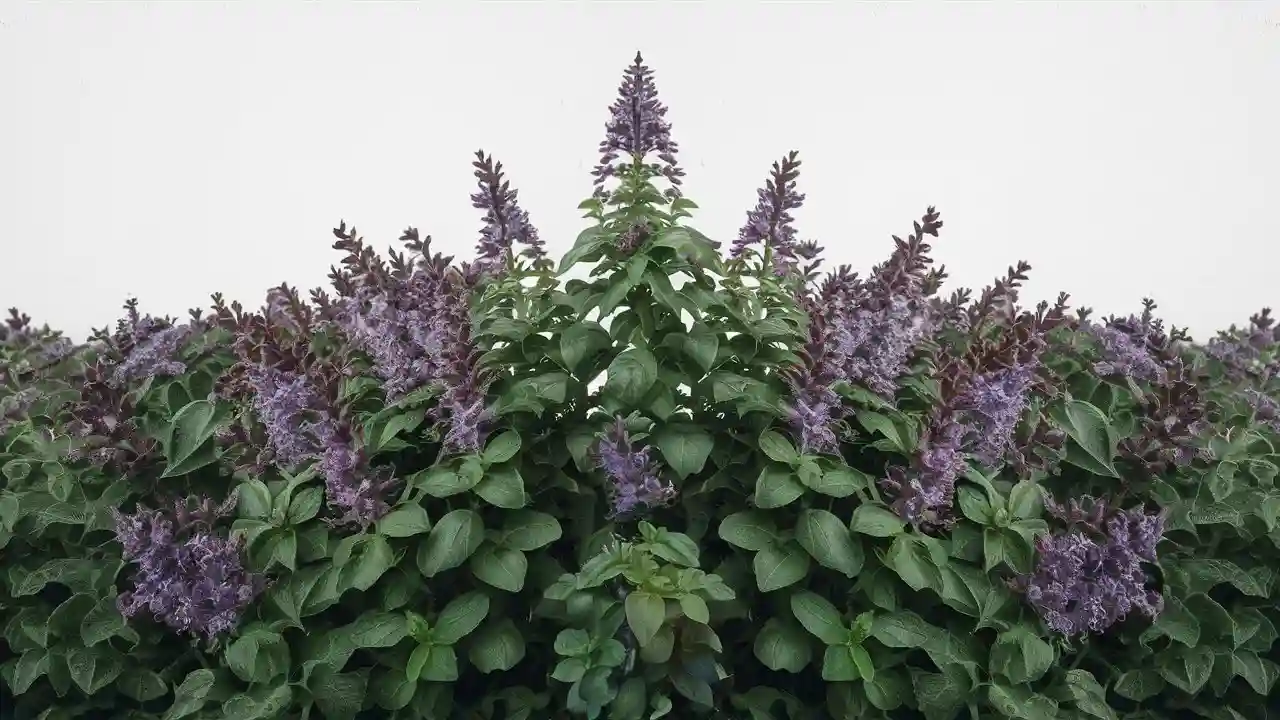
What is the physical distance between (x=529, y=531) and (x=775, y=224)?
1065mm

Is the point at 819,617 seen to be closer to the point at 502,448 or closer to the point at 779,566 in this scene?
the point at 779,566

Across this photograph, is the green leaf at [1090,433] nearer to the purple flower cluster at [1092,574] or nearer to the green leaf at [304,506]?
the purple flower cluster at [1092,574]

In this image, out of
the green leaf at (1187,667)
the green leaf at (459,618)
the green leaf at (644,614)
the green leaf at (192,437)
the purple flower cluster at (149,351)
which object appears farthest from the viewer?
the purple flower cluster at (149,351)

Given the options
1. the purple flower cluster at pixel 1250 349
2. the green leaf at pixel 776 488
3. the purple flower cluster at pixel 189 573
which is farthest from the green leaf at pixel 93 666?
the purple flower cluster at pixel 1250 349

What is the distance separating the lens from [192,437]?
299 cm

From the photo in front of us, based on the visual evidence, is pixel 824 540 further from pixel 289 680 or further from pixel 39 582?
pixel 39 582

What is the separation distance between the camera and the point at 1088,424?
306cm

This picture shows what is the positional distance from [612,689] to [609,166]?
1.28 m

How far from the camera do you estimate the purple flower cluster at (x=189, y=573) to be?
272 centimetres

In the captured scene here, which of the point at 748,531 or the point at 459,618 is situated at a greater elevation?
the point at 748,531

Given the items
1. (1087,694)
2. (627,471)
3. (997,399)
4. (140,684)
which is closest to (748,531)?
(627,471)

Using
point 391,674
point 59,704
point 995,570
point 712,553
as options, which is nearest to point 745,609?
point 712,553

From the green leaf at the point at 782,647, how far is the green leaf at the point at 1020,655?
17.8 inches

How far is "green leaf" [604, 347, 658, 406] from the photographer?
2.69m
